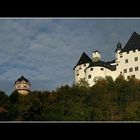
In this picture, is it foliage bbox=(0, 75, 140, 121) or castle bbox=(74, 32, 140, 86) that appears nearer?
foliage bbox=(0, 75, 140, 121)

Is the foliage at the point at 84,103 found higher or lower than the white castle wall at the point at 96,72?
lower

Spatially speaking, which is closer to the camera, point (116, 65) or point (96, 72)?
point (116, 65)

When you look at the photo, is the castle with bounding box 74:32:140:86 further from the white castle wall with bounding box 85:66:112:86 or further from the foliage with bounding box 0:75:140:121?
the foliage with bounding box 0:75:140:121

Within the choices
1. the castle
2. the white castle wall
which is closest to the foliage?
the castle

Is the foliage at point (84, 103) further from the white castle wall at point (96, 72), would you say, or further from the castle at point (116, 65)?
the white castle wall at point (96, 72)

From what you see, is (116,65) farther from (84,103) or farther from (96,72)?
(84,103)

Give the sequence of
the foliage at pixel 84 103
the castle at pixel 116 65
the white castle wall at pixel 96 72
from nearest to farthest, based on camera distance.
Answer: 1. the foliage at pixel 84 103
2. the castle at pixel 116 65
3. the white castle wall at pixel 96 72

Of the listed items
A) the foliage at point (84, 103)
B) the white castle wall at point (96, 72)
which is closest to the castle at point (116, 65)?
the white castle wall at point (96, 72)

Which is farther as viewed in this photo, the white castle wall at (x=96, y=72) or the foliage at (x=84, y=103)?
the white castle wall at (x=96, y=72)

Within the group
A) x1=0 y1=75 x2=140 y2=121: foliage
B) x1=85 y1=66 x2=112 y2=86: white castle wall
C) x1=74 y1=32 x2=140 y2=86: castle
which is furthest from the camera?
x1=85 y1=66 x2=112 y2=86: white castle wall

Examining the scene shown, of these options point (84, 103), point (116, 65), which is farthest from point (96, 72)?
point (84, 103)
